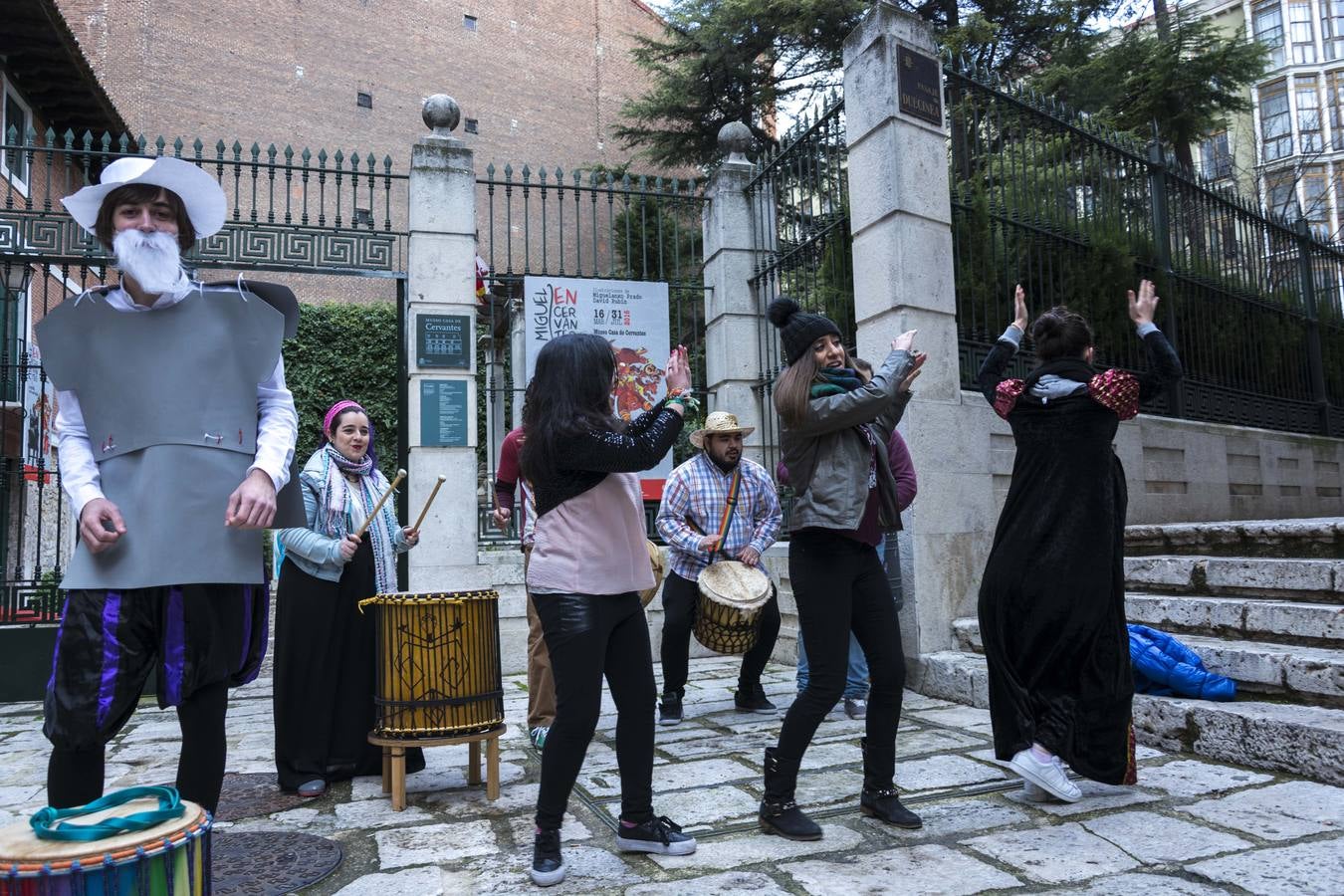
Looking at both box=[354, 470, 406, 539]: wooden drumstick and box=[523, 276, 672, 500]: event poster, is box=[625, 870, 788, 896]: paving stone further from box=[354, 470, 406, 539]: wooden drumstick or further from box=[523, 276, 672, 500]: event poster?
box=[523, 276, 672, 500]: event poster

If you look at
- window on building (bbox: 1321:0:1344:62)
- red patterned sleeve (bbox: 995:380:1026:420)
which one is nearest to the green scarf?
red patterned sleeve (bbox: 995:380:1026:420)

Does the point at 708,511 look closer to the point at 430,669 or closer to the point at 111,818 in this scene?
the point at 430,669

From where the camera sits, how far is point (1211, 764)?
411 centimetres

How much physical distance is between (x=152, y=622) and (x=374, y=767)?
96.9 inches

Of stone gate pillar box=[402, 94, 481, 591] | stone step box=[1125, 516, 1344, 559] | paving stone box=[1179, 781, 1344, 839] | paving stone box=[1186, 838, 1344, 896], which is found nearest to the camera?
paving stone box=[1186, 838, 1344, 896]

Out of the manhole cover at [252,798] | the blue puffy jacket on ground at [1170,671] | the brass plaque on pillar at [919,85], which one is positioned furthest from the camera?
the brass plaque on pillar at [919,85]

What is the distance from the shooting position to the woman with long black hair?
3.07 metres

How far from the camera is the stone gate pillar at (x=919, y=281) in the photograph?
6.16 m

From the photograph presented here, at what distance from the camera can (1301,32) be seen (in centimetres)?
3162

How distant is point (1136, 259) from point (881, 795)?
6.59m

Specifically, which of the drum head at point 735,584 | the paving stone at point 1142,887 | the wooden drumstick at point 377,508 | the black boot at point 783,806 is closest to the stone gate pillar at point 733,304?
the drum head at point 735,584

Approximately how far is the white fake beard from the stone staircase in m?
4.43

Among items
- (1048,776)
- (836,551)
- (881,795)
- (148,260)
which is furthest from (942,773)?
(148,260)

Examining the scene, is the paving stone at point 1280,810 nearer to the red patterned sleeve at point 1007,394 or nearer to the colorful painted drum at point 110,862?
the red patterned sleeve at point 1007,394
